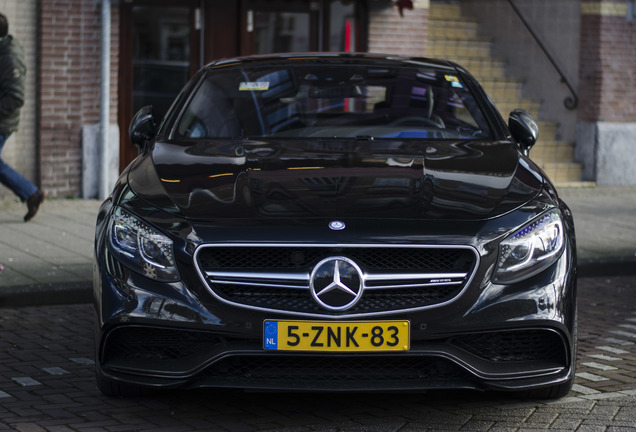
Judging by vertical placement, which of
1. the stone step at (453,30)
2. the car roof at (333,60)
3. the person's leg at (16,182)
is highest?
the stone step at (453,30)

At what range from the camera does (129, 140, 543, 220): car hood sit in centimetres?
470

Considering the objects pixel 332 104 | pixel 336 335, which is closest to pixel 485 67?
pixel 332 104

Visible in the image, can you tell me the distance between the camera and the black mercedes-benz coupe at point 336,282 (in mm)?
4484

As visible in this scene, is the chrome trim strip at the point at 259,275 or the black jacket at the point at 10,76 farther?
the black jacket at the point at 10,76

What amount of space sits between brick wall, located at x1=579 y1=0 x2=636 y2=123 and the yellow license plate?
1187 centimetres

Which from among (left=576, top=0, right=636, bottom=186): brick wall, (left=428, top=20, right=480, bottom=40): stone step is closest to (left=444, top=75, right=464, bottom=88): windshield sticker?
(left=576, top=0, right=636, bottom=186): brick wall

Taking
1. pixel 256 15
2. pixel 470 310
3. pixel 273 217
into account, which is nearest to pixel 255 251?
pixel 273 217

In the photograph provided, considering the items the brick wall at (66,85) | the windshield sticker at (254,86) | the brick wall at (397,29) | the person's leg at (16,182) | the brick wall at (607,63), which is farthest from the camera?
the brick wall at (607,63)

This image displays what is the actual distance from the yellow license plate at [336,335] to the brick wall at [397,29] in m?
10.4

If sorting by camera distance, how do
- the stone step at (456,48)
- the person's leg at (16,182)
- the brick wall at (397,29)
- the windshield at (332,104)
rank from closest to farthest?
the windshield at (332,104)
the person's leg at (16,182)
the brick wall at (397,29)
the stone step at (456,48)

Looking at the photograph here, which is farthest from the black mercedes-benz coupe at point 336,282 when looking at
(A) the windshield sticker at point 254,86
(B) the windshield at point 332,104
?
(A) the windshield sticker at point 254,86

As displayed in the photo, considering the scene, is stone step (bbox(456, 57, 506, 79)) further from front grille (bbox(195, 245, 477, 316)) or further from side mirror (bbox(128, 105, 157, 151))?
front grille (bbox(195, 245, 477, 316))

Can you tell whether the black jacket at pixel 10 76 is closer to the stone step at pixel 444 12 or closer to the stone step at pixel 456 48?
the stone step at pixel 456 48

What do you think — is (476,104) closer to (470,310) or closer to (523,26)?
(470,310)
